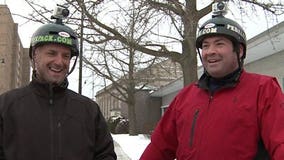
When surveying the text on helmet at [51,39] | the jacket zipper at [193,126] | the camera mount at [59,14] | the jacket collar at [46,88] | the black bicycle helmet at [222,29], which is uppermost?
the camera mount at [59,14]

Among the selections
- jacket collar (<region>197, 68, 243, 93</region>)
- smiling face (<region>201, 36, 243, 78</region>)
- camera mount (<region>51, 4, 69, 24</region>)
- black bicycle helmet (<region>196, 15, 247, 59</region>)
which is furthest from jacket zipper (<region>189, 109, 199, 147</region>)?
camera mount (<region>51, 4, 69, 24</region>)

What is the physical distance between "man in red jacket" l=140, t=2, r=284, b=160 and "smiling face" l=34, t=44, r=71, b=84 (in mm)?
901

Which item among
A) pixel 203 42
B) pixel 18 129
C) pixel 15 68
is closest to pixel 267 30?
pixel 203 42

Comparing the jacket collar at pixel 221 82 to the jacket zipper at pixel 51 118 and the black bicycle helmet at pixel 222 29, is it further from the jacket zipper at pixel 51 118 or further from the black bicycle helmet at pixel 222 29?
the jacket zipper at pixel 51 118

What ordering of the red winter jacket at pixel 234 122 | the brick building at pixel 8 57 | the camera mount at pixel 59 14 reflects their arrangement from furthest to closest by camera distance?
the brick building at pixel 8 57, the camera mount at pixel 59 14, the red winter jacket at pixel 234 122

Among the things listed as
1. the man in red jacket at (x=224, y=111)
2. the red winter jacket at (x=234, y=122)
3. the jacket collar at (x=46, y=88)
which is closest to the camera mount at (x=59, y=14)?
the jacket collar at (x=46, y=88)

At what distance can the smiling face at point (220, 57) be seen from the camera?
3.29 metres

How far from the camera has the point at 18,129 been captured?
3.13m

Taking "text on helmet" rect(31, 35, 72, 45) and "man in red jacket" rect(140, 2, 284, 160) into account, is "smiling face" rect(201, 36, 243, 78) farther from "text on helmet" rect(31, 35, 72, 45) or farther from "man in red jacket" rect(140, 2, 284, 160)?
"text on helmet" rect(31, 35, 72, 45)

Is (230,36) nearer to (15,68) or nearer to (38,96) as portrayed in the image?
(38,96)

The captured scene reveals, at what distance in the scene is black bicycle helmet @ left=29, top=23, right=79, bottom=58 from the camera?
11.0ft

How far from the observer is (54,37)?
11.0 feet

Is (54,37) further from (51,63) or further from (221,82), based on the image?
(221,82)

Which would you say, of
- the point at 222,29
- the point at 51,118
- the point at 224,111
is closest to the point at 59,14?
the point at 51,118
